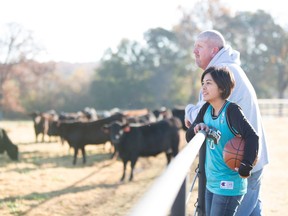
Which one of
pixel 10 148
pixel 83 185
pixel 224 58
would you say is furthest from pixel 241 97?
pixel 10 148

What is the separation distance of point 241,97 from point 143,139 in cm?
849

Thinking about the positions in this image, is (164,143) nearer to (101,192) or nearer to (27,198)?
(101,192)

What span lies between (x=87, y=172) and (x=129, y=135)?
1.60m

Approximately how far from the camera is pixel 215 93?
2.74m

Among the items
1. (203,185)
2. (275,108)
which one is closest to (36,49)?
(275,108)

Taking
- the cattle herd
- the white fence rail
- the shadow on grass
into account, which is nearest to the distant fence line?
the cattle herd

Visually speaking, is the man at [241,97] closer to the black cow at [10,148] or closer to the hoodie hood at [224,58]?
the hoodie hood at [224,58]

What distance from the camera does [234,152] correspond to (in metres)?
2.60

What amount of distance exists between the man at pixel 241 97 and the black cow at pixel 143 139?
25.8 ft

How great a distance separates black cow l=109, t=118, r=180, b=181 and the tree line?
31633mm

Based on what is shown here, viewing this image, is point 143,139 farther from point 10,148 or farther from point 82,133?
point 10,148

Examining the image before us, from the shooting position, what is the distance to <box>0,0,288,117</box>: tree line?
1731 inches

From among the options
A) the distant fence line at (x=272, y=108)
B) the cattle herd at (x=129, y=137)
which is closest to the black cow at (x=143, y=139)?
the cattle herd at (x=129, y=137)

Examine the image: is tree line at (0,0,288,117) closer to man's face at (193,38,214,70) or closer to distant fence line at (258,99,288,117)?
distant fence line at (258,99,288,117)
